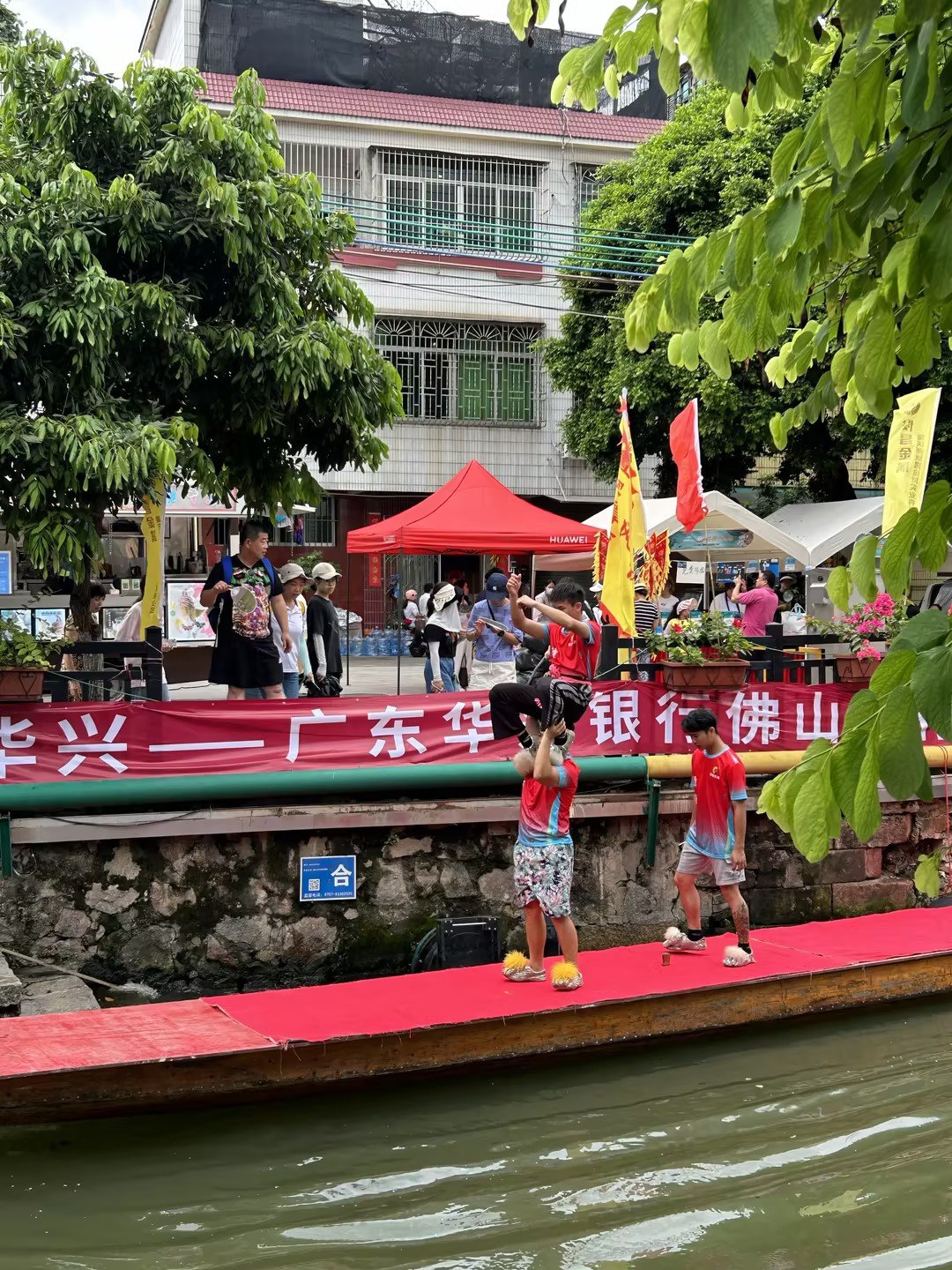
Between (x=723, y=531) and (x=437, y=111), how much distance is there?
12.5 metres

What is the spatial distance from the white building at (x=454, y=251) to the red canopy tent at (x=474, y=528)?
10.8m

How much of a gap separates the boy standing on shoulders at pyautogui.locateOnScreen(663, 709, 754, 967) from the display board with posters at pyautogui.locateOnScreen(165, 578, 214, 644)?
1070 cm

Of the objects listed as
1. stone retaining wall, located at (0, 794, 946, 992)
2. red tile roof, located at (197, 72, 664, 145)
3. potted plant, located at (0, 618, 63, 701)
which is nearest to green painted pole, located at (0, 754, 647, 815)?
stone retaining wall, located at (0, 794, 946, 992)

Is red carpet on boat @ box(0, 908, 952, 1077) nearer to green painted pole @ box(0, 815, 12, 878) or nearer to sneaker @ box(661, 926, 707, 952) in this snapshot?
sneaker @ box(661, 926, 707, 952)

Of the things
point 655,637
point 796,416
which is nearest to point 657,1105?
point 655,637

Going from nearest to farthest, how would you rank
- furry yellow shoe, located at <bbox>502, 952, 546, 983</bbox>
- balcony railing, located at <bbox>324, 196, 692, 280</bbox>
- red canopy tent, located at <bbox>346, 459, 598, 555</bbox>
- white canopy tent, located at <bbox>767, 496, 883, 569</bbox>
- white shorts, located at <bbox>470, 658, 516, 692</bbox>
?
furry yellow shoe, located at <bbox>502, 952, 546, 983</bbox> → red canopy tent, located at <bbox>346, 459, 598, 555</bbox> → white shorts, located at <bbox>470, 658, 516, 692</bbox> → white canopy tent, located at <bbox>767, 496, 883, 569</bbox> → balcony railing, located at <bbox>324, 196, 692, 280</bbox>

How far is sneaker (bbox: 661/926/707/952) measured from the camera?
26.5ft

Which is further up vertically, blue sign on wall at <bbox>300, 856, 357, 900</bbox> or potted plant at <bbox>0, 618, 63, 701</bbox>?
potted plant at <bbox>0, 618, 63, 701</bbox>

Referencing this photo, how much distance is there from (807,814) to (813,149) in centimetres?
166

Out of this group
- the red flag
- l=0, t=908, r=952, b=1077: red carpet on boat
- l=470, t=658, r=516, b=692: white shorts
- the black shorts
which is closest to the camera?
l=0, t=908, r=952, b=1077: red carpet on boat

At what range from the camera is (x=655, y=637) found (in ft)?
30.6

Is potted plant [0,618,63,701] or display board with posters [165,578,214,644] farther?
display board with posters [165,578,214,644]

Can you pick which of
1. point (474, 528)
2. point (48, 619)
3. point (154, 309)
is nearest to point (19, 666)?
point (154, 309)

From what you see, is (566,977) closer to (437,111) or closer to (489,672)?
(489,672)
